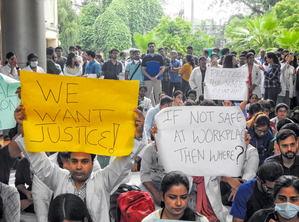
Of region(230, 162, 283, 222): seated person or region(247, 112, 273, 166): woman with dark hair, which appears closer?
region(230, 162, 283, 222): seated person

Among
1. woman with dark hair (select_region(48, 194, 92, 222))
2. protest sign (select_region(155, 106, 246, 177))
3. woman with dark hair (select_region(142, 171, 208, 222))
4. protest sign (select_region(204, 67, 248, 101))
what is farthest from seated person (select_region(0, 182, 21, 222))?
protest sign (select_region(204, 67, 248, 101))

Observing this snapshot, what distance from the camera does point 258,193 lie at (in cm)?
421

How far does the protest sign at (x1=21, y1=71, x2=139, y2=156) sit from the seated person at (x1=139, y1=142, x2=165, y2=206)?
5.44 ft

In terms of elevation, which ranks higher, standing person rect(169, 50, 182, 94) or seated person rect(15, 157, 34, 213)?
standing person rect(169, 50, 182, 94)

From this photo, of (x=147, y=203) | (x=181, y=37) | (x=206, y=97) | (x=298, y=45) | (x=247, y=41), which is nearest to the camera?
(x=147, y=203)

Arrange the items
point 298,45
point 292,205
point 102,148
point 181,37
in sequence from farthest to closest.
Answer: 1. point 181,37
2. point 298,45
3. point 102,148
4. point 292,205

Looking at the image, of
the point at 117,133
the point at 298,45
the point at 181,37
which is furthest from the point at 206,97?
the point at 181,37

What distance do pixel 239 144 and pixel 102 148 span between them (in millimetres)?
1435

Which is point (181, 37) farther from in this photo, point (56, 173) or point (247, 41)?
point (56, 173)

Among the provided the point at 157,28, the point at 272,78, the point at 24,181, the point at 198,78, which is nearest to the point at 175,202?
the point at 24,181

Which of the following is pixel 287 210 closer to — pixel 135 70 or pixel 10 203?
pixel 10 203

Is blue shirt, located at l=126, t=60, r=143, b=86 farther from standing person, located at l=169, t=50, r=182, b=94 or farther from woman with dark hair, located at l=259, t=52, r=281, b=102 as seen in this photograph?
woman with dark hair, located at l=259, t=52, r=281, b=102

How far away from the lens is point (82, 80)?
3.93 meters

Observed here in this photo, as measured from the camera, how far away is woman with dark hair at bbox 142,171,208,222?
3.39m
